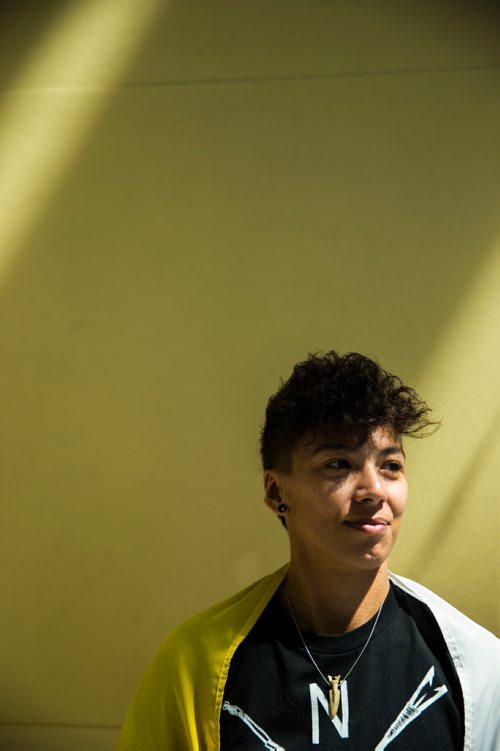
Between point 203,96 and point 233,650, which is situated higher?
point 203,96

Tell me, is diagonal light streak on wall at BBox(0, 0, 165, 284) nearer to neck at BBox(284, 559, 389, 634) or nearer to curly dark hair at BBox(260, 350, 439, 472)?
curly dark hair at BBox(260, 350, 439, 472)

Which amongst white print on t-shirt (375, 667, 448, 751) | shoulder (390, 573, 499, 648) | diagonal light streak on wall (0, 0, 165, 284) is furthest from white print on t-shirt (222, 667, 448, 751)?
diagonal light streak on wall (0, 0, 165, 284)

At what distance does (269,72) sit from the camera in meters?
2.58

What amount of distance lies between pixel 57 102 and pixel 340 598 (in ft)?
6.21

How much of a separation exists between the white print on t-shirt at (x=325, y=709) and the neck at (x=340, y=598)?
13 centimetres

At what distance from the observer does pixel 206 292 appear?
A: 256cm

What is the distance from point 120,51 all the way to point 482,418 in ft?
5.58

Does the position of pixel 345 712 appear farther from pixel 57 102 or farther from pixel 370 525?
pixel 57 102

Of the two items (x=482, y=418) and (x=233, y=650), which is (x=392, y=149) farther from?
(x=233, y=650)

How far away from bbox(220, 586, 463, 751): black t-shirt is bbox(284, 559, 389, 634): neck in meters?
0.02

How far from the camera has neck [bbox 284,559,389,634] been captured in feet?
5.80

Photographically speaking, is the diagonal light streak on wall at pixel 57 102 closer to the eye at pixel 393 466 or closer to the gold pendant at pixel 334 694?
the eye at pixel 393 466

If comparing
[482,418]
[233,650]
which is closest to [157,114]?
[482,418]

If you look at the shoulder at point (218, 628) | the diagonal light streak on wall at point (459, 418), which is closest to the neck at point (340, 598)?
the shoulder at point (218, 628)
